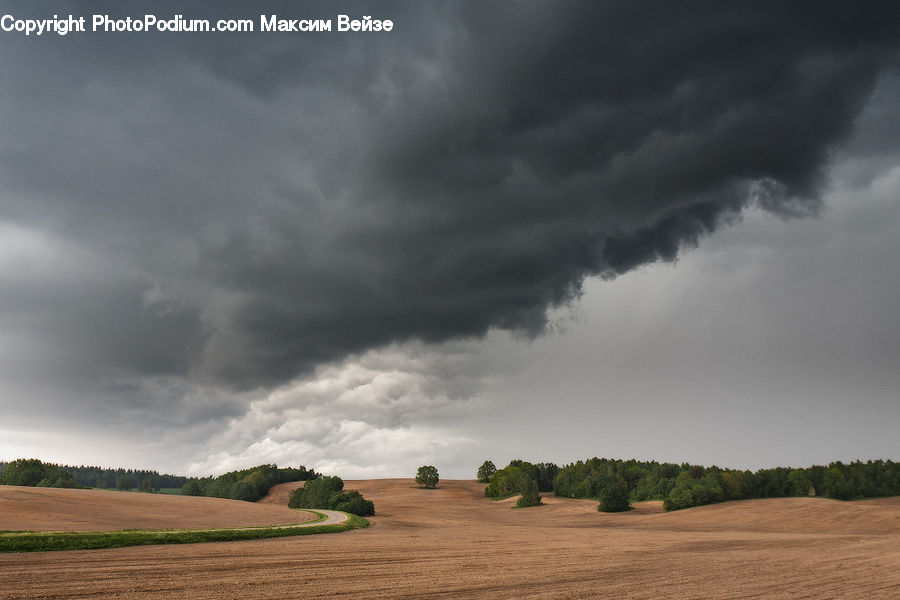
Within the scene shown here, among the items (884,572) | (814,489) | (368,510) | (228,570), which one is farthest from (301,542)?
(814,489)

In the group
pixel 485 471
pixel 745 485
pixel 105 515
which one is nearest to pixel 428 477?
pixel 485 471

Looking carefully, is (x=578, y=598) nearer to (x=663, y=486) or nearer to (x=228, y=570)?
(x=228, y=570)

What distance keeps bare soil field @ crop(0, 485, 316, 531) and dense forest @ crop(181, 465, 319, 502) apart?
61363mm

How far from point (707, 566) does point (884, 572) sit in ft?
23.9

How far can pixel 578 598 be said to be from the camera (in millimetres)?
18422

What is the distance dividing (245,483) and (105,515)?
85.1 meters

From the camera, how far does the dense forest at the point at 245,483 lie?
458ft

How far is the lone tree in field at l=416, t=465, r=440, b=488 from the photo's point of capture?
170000 mm

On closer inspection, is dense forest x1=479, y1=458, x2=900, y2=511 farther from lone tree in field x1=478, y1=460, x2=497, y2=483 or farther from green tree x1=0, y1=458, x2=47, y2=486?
green tree x1=0, y1=458, x2=47, y2=486

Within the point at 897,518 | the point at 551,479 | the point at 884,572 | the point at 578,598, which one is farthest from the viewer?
the point at 551,479

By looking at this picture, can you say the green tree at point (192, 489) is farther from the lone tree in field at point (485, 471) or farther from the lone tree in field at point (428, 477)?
the lone tree in field at point (485, 471)

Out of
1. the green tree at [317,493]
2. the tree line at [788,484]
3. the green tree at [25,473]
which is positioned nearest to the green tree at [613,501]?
the tree line at [788,484]

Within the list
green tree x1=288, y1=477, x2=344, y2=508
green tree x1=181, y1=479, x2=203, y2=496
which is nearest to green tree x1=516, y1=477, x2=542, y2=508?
green tree x1=288, y1=477, x2=344, y2=508

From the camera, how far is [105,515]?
58.8m
